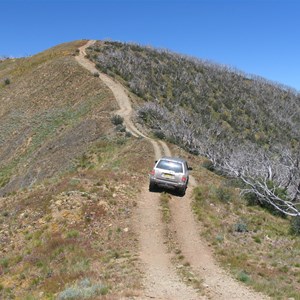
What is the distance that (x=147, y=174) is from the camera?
25.2 m

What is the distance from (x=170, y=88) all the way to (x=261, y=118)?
1709 centimetres

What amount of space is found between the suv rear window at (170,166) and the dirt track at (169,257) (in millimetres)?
1463

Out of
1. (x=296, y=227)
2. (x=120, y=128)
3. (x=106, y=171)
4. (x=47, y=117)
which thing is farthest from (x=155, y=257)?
(x=47, y=117)

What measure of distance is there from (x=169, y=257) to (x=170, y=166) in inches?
350

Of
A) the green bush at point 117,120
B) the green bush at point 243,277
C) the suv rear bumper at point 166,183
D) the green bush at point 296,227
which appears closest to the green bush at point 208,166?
the suv rear bumper at point 166,183

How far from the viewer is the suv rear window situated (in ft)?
70.7

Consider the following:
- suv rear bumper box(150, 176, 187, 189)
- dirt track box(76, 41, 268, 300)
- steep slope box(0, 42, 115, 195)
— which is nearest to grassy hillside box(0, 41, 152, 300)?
steep slope box(0, 42, 115, 195)

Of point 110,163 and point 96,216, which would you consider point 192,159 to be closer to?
point 110,163

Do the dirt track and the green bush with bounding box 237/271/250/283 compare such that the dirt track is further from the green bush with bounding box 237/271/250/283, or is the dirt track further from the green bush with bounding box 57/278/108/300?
the green bush with bounding box 57/278/108/300

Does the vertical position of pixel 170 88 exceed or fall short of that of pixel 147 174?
it exceeds it

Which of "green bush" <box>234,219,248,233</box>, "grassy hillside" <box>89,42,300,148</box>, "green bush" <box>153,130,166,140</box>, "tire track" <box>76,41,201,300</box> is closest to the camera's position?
"tire track" <box>76,41,201,300</box>

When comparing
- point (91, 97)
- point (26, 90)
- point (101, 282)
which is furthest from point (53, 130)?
point (101, 282)

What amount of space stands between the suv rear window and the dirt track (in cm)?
146

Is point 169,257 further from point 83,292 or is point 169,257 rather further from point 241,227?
point 241,227
